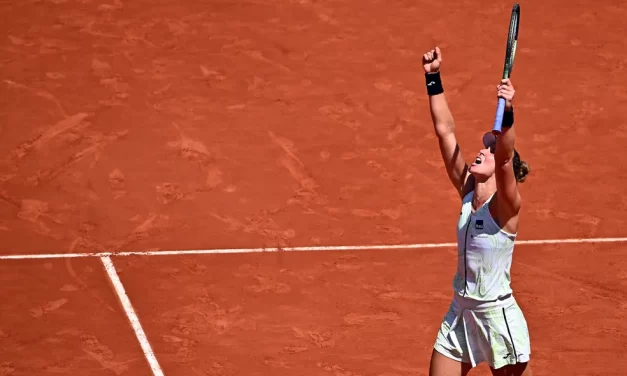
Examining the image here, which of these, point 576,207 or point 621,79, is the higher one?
point 621,79

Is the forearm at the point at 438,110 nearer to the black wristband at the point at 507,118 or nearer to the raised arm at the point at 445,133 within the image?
the raised arm at the point at 445,133

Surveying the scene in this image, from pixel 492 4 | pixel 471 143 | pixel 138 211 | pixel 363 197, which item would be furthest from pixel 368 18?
pixel 138 211

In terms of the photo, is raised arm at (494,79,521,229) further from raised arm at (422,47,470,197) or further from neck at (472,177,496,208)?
raised arm at (422,47,470,197)

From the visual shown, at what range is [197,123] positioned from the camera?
1312 cm

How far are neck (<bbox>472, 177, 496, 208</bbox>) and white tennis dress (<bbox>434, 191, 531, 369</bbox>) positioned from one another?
65 millimetres

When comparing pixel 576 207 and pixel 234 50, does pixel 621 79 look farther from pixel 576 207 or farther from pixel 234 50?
pixel 234 50

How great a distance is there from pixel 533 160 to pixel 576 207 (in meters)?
1.05

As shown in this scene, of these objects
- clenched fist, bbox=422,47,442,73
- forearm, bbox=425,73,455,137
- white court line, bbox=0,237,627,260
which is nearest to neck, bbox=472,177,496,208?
forearm, bbox=425,73,455,137

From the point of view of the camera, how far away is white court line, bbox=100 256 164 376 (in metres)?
9.18

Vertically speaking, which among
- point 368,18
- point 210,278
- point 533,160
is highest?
point 368,18

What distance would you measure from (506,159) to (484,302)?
0.95 meters

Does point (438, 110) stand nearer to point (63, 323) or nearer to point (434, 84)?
point (434, 84)

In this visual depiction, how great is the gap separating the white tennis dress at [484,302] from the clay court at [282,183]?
2120 millimetres

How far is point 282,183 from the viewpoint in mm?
12008
